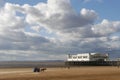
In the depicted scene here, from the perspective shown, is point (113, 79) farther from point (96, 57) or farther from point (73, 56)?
point (73, 56)

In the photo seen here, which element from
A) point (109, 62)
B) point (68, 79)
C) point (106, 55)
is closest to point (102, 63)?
point (109, 62)

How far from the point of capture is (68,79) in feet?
155

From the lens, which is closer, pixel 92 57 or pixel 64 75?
pixel 64 75

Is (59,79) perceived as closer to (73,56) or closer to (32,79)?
(32,79)

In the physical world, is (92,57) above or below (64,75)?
above

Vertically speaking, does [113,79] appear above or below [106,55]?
below

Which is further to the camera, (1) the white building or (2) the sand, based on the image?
(1) the white building

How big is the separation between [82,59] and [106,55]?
38.1 ft

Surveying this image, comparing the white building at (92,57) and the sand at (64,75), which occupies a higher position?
the white building at (92,57)

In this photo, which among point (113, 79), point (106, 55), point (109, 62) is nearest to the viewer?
point (113, 79)

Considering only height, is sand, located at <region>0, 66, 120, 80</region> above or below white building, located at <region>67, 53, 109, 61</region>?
below

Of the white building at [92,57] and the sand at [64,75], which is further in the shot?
the white building at [92,57]

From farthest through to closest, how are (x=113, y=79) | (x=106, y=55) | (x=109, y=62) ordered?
(x=106, y=55), (x=109, y=62), (x=113, y=79)

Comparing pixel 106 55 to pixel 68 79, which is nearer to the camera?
pixel 68 79
